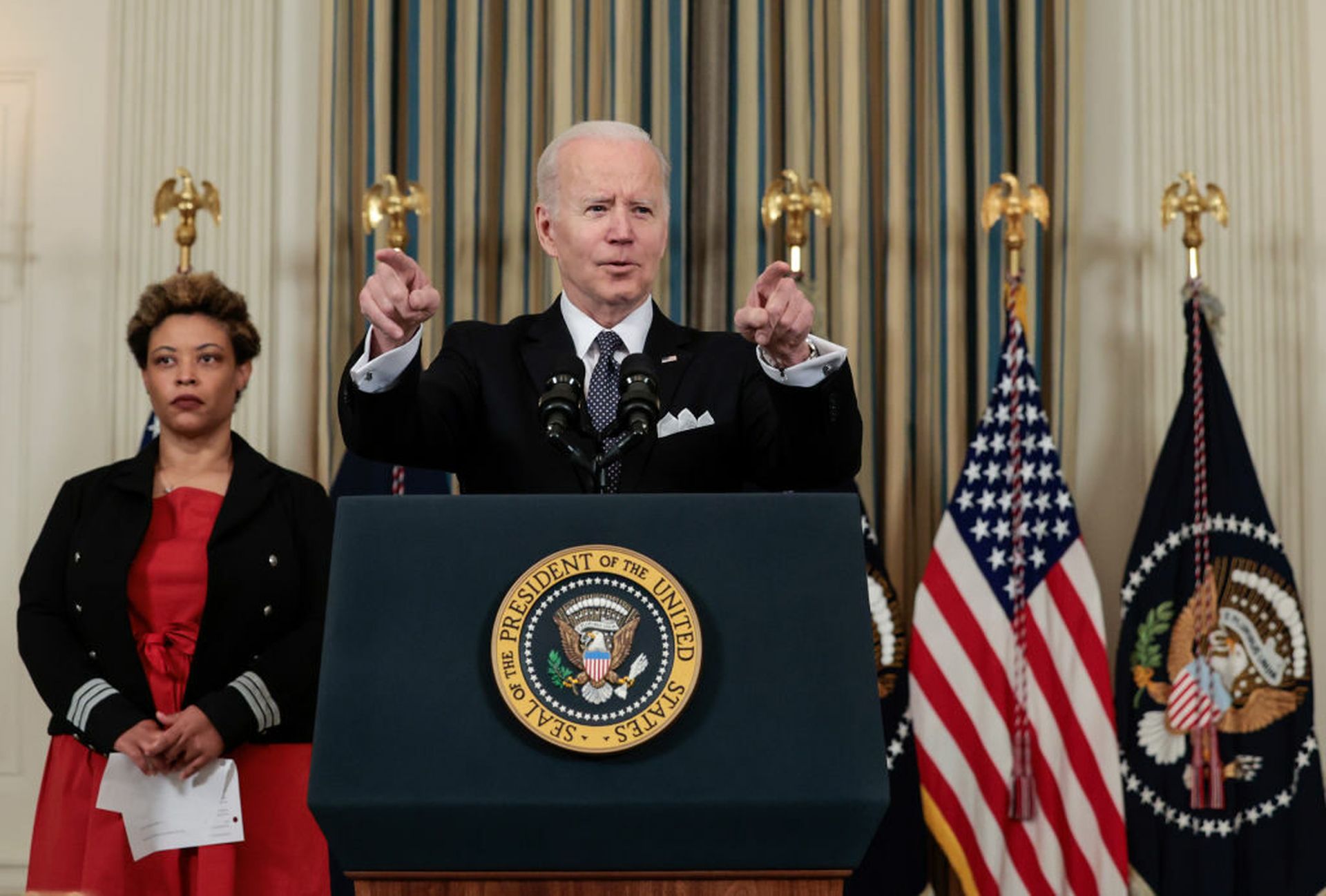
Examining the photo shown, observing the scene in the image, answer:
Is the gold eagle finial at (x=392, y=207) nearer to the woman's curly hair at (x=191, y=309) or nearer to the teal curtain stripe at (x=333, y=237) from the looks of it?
the teal curtain stripe at (x=333, y=237)

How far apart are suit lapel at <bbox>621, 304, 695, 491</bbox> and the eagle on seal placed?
0.50 meters

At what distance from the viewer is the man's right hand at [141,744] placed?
124 inches

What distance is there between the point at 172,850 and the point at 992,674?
7.36 ft

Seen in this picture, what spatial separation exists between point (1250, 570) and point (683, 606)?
3.27 metres

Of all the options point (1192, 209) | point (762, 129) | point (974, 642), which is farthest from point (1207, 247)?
point (974, 642)

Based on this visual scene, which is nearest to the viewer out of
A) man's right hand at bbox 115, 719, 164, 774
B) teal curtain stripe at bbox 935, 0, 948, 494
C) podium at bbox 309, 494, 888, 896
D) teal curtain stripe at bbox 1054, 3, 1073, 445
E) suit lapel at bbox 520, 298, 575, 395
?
podium at bbox 309, 494, 888, 896

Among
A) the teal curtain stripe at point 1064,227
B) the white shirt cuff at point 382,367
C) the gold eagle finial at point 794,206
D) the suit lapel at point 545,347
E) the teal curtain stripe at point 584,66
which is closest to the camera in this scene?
the white shirt cuff at point 382,367

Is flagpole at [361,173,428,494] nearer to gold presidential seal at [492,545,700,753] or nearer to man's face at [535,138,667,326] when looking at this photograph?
man's face at [535,138,667,326]

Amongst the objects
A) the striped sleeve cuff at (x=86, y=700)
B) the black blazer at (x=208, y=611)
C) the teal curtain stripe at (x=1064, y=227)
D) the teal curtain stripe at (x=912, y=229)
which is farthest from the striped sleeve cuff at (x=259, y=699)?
the teal curtain stripe at (x=1064, y=227)

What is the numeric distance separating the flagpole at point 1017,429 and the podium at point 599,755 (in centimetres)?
284

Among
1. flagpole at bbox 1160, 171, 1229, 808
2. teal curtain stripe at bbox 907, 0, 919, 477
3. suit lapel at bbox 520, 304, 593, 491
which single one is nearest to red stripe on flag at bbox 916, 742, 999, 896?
flagpole at bbox 1160, 171, 1229, 808

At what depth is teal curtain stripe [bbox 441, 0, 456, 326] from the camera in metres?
5.05

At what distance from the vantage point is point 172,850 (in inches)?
128

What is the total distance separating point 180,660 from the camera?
334 cm
